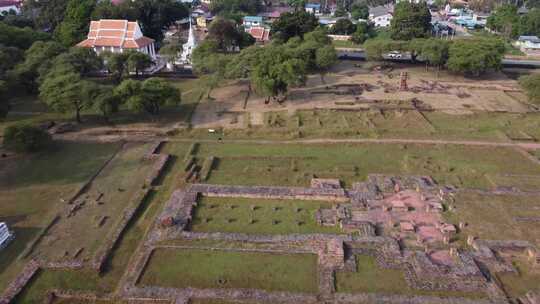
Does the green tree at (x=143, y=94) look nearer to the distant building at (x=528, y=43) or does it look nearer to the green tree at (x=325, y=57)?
the green tree at (x=325, y=57)

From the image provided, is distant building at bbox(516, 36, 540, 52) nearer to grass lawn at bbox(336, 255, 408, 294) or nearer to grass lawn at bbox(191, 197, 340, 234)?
grass lawn at bbox(191, 197, 340, 234)

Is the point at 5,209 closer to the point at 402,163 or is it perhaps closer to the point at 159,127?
the point at 159,127

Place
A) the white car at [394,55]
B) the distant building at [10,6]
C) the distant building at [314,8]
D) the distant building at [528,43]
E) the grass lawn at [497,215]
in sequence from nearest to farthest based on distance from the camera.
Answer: the grass lawn at [497,215], the white car at [394,55], the distant building at [528,43], the distant building at [10,6], the distant building at [314,8]

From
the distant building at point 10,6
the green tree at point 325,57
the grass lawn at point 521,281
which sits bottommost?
the grass lawn at point 521,281

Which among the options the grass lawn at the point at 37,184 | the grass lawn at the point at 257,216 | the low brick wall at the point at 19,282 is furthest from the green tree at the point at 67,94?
the low brick wall at the point at 19,282

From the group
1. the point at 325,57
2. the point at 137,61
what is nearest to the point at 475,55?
the point at 325,57

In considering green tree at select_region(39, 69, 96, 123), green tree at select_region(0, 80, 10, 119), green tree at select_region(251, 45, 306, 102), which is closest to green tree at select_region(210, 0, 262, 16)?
green tree at select_region(251, 45, 306, 102)
